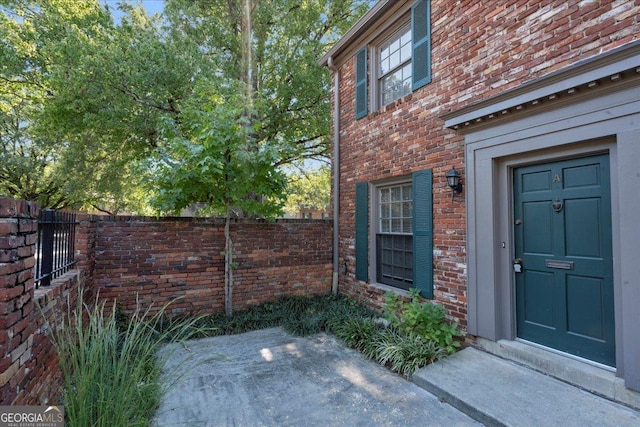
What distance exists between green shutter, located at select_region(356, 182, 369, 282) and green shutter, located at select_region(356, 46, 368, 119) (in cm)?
130

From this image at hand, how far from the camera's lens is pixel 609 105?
2.65 metres

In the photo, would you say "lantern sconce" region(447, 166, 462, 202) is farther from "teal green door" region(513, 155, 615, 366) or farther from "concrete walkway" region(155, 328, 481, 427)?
"concrete walkway" region(155, 328, 481, 427)

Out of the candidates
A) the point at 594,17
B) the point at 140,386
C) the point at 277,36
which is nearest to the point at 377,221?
the point at 594,17

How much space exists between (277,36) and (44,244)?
346 inches

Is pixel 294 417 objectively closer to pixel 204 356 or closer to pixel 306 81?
pixel 204 356

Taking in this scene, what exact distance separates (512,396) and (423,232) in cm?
210

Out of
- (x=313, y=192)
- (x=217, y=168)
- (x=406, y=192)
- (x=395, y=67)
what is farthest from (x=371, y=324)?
(x=313, y=192)

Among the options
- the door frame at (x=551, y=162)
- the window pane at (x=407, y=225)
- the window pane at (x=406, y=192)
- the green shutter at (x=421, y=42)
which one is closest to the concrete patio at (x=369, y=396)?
the door frame at (x=551, y=162)

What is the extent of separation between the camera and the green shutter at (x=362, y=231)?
557cm

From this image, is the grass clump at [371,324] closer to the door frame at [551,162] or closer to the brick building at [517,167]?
the brick building at [517,167]

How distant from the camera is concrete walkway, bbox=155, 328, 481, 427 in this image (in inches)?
106

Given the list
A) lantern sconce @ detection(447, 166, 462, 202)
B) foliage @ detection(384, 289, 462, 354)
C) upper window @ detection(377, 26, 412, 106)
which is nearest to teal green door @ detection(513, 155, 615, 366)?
lantern sconce @ detection(447, 166, 462, 202)

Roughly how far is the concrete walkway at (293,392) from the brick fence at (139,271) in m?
0.86

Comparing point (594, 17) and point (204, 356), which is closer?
point (594, 17)
